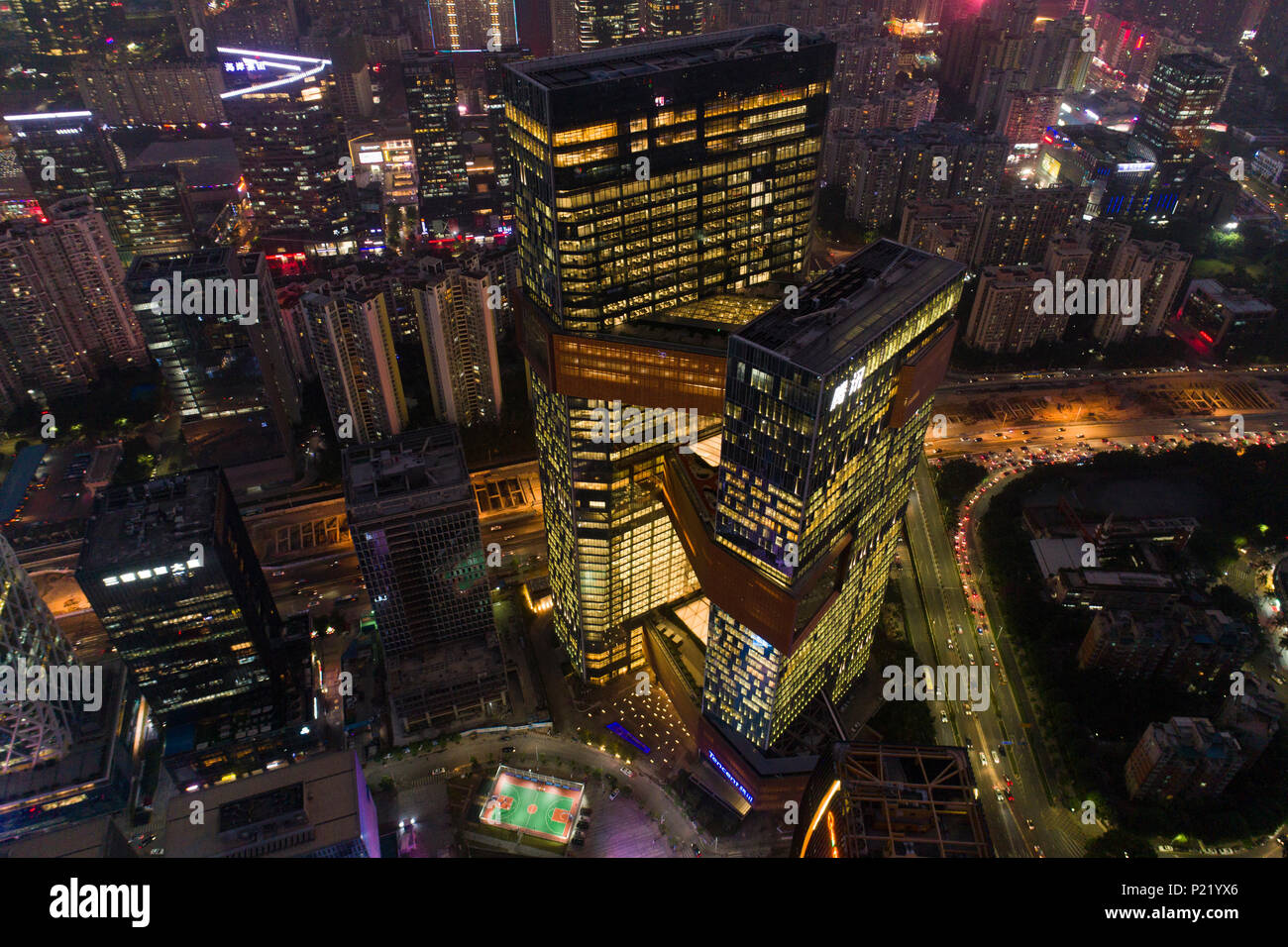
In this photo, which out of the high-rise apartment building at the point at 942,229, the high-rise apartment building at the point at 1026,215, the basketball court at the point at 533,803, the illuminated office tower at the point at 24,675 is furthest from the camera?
the high-rise apartment building at the point at 1026,215

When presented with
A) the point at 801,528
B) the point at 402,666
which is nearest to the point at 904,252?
the point at 801,528

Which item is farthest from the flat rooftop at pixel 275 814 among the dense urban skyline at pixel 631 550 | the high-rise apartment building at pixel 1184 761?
the high-rise apartment building at pixel 1184 761

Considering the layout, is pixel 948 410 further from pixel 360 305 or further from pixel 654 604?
pixel 360 305

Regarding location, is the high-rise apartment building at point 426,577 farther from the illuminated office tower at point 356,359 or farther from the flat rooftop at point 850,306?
the flat rooftop at point 850,306

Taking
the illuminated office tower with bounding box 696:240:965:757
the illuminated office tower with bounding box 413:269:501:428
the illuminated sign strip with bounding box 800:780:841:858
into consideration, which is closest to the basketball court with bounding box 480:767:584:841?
the illuminated office tower with bounding box 696:240:965:757

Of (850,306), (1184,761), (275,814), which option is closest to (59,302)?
(275,814)

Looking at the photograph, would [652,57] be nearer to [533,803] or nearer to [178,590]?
[178,590]
